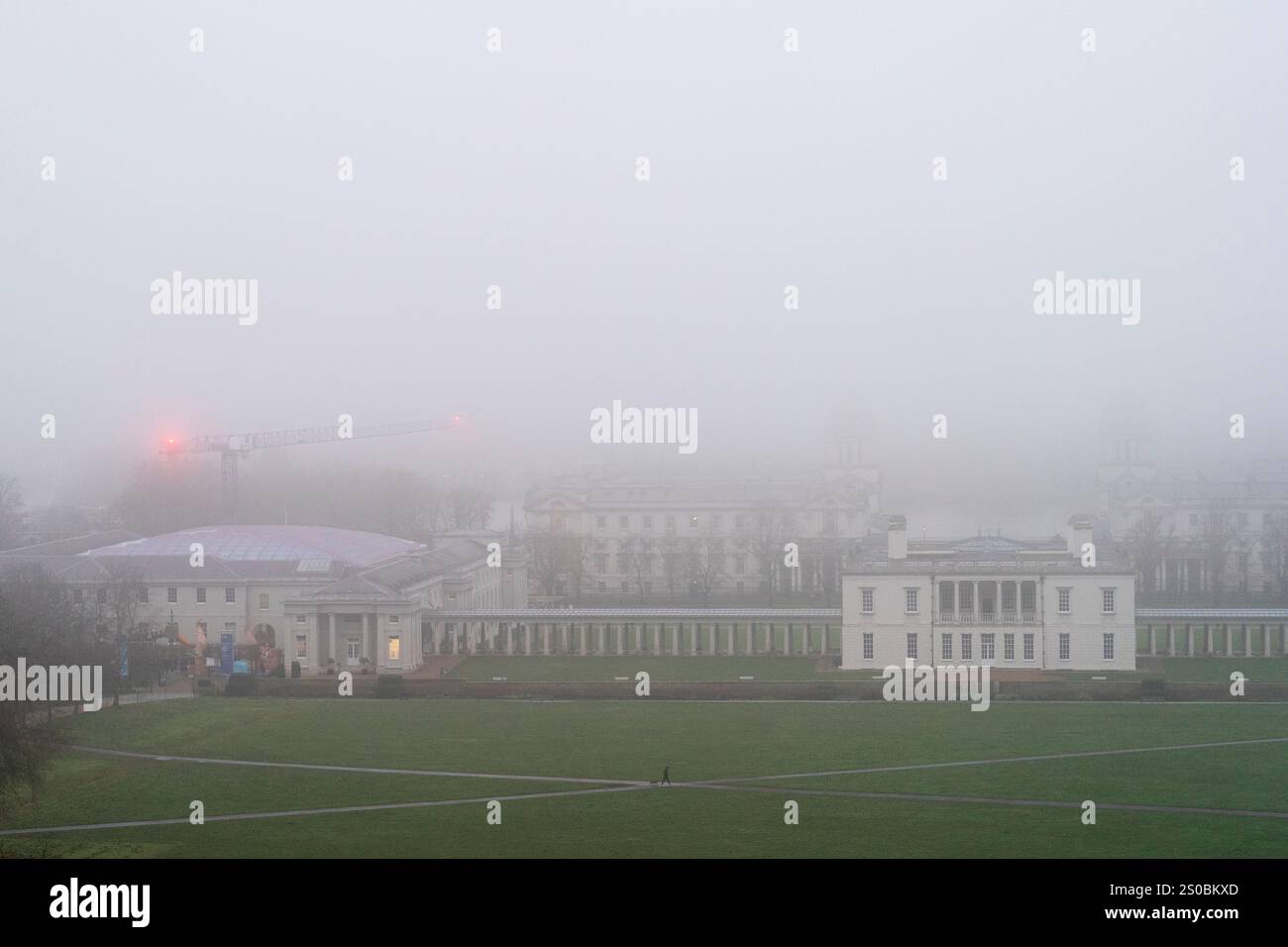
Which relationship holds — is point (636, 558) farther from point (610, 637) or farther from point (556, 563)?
point (610, 637)

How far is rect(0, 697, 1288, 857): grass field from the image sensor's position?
25266 mm

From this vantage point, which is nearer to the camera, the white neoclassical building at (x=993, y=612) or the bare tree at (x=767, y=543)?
the white neoclassical building at (x=993, y=612)

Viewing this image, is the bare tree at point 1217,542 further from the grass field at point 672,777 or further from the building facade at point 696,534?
the grass field at point 672,777

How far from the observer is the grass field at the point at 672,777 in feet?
82.9

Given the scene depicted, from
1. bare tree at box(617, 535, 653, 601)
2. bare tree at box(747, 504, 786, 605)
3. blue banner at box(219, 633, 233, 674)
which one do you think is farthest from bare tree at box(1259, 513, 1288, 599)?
blue banner at box(219, 633, 233, 674)

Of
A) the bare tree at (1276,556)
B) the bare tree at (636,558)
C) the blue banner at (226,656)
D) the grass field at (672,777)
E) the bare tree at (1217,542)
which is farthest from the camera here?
the bare tree at (636,558)

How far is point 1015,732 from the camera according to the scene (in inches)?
1463

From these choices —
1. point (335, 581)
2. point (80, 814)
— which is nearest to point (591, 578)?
point (335, 581)

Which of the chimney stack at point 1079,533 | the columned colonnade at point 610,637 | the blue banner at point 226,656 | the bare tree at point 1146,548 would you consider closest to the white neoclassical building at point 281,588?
the columned colonnade at point 610,637

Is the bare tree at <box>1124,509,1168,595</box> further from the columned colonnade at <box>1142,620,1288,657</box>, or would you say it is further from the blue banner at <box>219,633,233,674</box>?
the blue banner at <box>219,633,233,674</box>

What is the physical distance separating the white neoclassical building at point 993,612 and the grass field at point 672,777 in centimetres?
796

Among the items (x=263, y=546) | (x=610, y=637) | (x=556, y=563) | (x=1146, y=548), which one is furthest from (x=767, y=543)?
(x=263, y=546)
